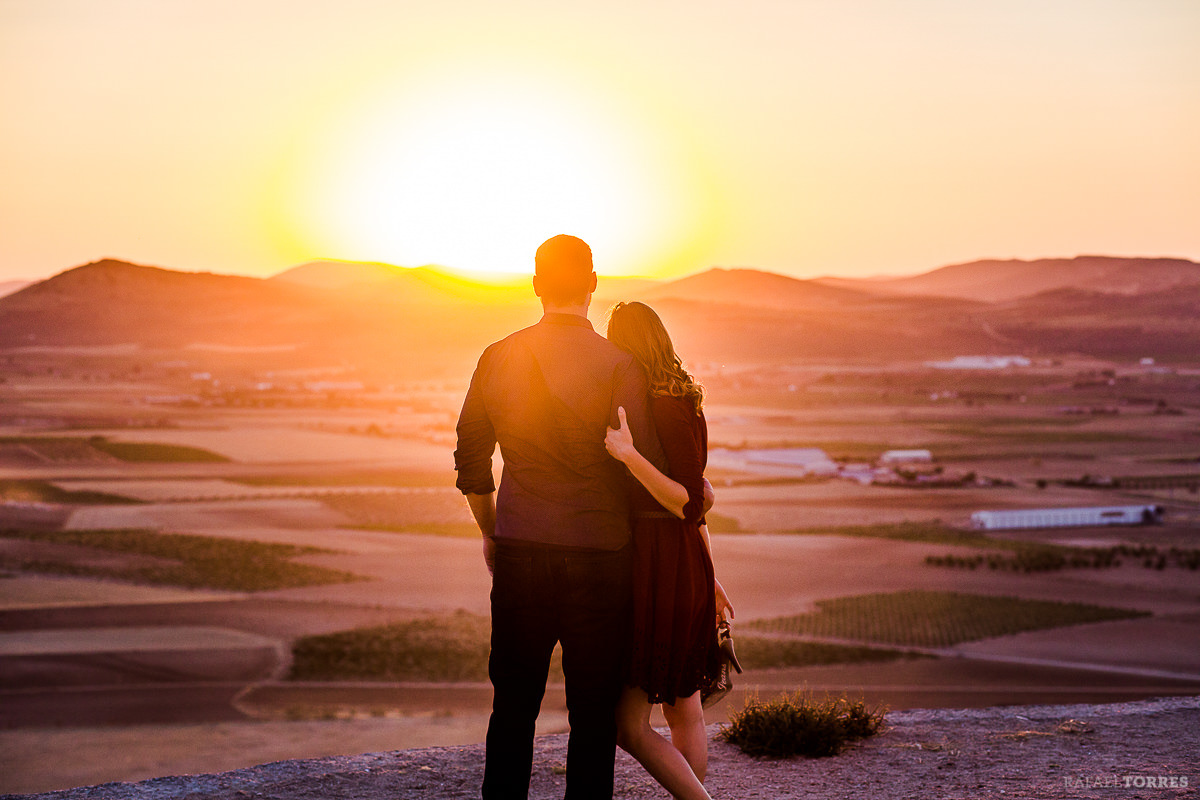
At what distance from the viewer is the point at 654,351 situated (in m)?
3.12

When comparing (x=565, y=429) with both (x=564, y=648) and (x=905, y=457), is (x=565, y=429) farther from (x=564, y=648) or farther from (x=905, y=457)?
(x=905, y=457)

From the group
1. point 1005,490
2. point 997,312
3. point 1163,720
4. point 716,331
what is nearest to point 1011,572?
point 1005,490

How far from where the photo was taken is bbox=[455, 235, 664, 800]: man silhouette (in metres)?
2.99

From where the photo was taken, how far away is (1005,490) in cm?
6650

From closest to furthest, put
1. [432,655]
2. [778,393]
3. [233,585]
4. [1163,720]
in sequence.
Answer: [1163,720], [432,655], [233,585], [778,393]

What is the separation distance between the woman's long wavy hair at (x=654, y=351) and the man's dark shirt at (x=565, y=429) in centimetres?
5

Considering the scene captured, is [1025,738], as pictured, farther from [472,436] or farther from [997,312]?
[997,312]

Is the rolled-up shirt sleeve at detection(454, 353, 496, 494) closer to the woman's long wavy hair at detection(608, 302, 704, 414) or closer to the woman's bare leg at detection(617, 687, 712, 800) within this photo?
the woman's long wavy hair at detection(608, 302, 704, 414)

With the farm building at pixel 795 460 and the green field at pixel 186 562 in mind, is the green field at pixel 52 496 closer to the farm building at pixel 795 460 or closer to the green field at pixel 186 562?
the green field at pixel 186 562

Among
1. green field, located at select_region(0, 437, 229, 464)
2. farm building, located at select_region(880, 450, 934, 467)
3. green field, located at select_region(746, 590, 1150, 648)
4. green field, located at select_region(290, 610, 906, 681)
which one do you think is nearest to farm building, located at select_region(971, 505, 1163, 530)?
farm building, located at select_region(880, 450, 934, 467)

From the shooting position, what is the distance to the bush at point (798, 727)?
16.1 feet

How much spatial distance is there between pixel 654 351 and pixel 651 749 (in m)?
1.20

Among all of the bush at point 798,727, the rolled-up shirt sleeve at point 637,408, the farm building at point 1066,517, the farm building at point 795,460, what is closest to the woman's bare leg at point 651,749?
the rolled-up shirt sleeve at point 637,408

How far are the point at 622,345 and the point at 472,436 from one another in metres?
0.52
